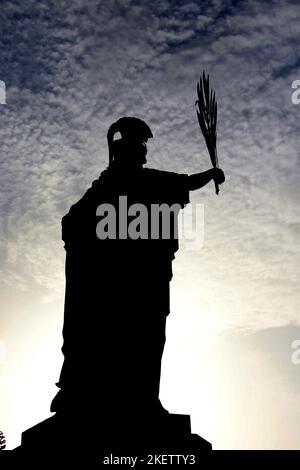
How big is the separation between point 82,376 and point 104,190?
1.97 meters

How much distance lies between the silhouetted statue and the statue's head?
11 millimetres

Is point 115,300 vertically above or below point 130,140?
below

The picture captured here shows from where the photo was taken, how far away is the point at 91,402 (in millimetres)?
5156

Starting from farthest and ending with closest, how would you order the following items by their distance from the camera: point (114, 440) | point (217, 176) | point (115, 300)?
point (217, 176) < point (115, 300) < point (114, 440)

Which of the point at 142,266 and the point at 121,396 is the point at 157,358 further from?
the point at 142,266

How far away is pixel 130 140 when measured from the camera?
6117 millimetres

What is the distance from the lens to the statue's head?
241 inches

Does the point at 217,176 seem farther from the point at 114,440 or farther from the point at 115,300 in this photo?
the point at 114,440

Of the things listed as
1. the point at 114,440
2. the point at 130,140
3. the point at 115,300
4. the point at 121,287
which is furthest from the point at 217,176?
the point at 114,440

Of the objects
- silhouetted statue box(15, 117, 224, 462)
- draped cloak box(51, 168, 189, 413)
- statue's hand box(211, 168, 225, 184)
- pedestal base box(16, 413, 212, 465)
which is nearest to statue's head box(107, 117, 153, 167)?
silhouetted statue box(15, 117, 224, 462)

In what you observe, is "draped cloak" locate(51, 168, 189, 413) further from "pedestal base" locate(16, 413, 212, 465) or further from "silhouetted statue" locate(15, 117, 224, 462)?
"pedestal base" locate(16, 413, 212, 465)

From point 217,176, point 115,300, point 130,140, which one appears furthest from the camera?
point 130,140

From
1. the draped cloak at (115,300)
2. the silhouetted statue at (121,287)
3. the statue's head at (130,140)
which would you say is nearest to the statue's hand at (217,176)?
the silhouetted statue at (121,287)

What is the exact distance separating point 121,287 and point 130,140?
5.49 ft
